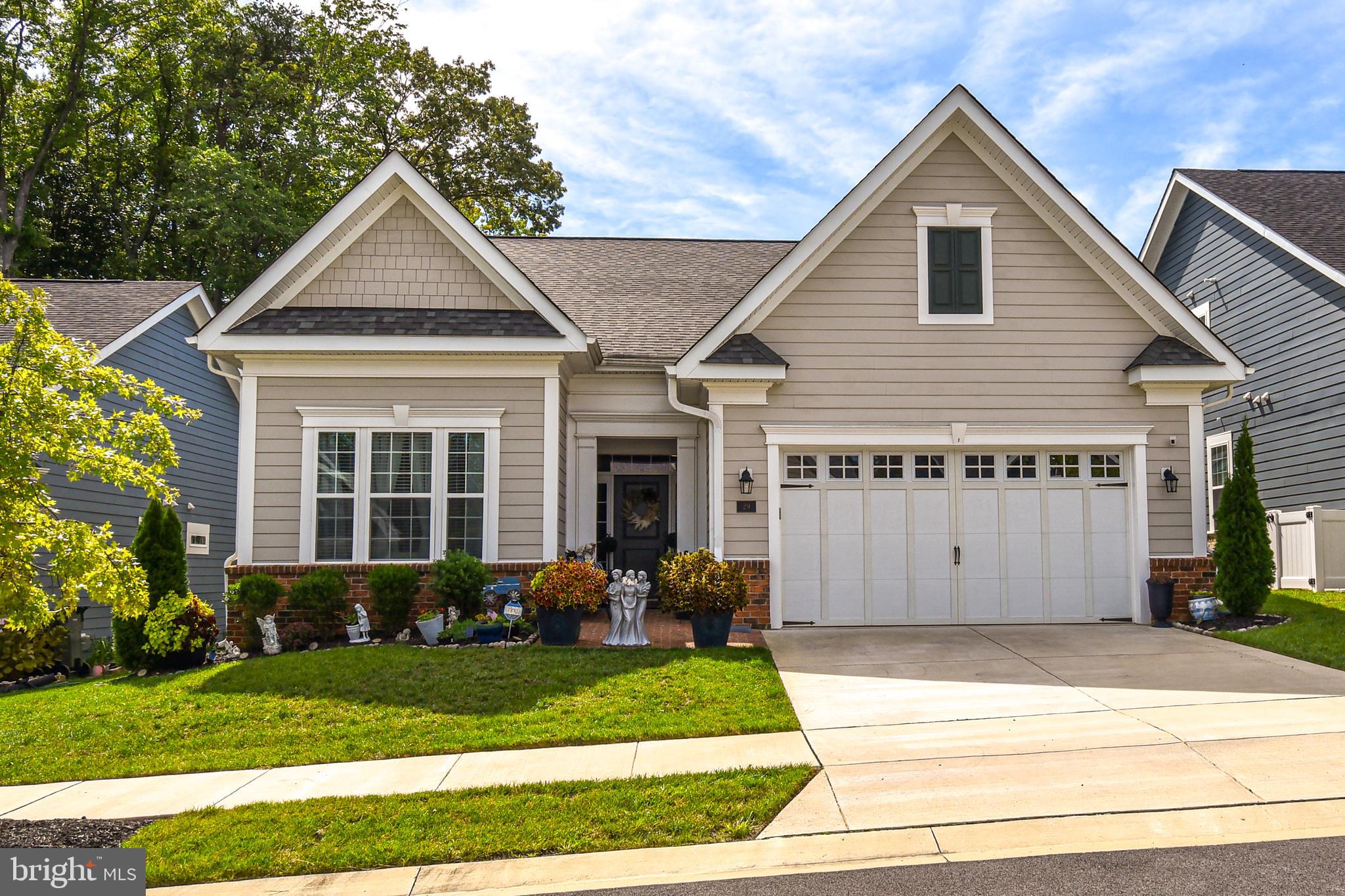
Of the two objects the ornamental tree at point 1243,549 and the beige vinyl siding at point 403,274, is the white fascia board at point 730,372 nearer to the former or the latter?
the beige vinyl siding at point 403,274

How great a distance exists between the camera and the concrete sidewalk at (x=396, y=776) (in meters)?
6.70

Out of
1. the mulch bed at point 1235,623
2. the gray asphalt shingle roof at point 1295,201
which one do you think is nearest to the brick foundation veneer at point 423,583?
the mulch bed at point 1235,623

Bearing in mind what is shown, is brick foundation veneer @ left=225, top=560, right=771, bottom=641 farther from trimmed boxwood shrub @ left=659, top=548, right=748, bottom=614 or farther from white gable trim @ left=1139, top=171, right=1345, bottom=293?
white gable trim @ left=1139, top=171, right=1345, bottom=293

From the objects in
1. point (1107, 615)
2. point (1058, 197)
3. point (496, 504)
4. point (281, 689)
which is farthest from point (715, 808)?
point (1058, 197)

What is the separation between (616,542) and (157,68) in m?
24.0

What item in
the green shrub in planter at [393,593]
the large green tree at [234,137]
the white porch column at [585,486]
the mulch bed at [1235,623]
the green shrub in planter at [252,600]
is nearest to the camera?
the mulch bed at [1235,623]

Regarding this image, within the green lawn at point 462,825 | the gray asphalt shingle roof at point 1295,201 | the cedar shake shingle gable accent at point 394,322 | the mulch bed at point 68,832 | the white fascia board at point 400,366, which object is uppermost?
the gray asphalt shingle roof at point 1295,201

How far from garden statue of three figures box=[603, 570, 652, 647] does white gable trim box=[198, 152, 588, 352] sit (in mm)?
3282

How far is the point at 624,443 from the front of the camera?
49.3 ft

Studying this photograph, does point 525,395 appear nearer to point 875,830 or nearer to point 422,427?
point 422,427

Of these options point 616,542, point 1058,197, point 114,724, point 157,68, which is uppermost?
point 157,68

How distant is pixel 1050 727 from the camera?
7.67 m

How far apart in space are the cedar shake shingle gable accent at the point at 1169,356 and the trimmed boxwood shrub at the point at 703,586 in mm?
5973

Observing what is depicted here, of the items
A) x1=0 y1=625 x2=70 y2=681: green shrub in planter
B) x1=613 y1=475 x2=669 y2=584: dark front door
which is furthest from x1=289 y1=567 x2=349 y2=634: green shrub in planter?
x1=613 y1=475 x2=669 y2=584: dark front door
